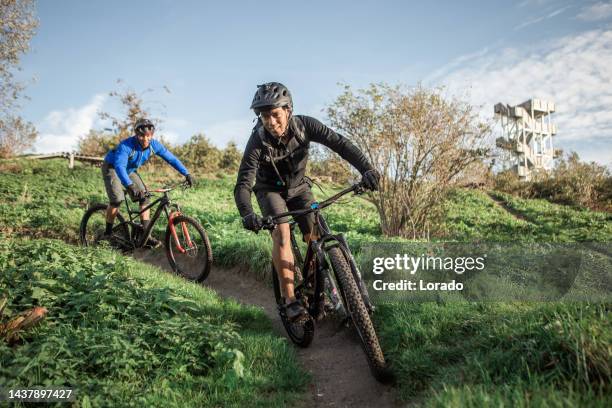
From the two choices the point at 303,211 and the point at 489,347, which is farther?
the point at 303,211

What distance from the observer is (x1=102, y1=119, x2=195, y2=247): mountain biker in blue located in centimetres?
751

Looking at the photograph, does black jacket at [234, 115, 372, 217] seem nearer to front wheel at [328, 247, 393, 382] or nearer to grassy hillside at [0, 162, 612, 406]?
front wheel at [328, 247, 393, 382]

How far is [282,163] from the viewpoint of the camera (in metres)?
4.61

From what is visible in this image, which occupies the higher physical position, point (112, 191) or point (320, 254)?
point (112, 191)

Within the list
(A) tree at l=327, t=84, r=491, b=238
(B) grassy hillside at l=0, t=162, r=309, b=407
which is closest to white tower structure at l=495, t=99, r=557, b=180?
(A) tree at l=327, t=84, r=491, b=238

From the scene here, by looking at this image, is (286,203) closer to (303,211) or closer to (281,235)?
(281,235)

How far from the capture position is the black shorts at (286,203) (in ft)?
14.5

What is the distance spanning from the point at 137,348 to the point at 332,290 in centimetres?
181

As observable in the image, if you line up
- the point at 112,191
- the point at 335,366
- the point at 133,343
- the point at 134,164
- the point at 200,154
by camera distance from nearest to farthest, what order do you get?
the point at 133,343
the point at 335,366
the point at 134,164
the point at 112,191
the point at 200,154

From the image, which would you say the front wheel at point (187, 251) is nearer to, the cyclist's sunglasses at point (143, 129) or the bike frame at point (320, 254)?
the cyclist's sunglasses at point (143, 129)

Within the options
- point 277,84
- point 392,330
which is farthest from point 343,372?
point 277,84

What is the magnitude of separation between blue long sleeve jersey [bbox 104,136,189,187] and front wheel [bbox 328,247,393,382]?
4.76 m

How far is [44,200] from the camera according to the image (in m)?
13.3
